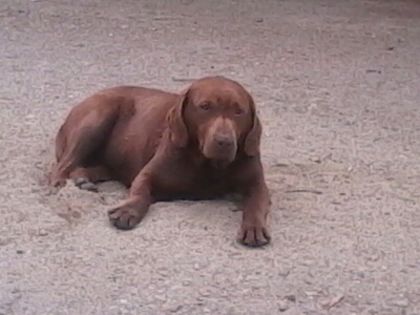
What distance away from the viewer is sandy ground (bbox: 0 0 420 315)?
5145mm

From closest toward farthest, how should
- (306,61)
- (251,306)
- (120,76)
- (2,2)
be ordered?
(251,306)
(120,76)
(306,61)
(2,2)

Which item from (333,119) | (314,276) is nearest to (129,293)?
(314,276)

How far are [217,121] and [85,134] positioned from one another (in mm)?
1054

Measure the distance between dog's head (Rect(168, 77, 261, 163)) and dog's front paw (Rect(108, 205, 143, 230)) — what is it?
414 mm

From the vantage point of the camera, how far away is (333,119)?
823 cm

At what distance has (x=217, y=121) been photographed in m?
5.86

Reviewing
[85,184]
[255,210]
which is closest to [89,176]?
[85,184]

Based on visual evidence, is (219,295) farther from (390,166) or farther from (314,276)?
(390,166)

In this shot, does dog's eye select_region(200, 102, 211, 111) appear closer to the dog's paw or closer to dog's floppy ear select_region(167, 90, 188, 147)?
dog's floppy ear select_region(167, 90, 188, 147)

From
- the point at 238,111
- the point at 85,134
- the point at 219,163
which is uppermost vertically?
the point at 238,111

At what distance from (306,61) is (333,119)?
206 cm

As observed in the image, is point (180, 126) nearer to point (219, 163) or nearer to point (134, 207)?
point (219, 163)

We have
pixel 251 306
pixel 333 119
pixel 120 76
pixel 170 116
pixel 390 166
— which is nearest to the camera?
pixel 251 306

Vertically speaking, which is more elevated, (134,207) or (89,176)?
(134,207)
